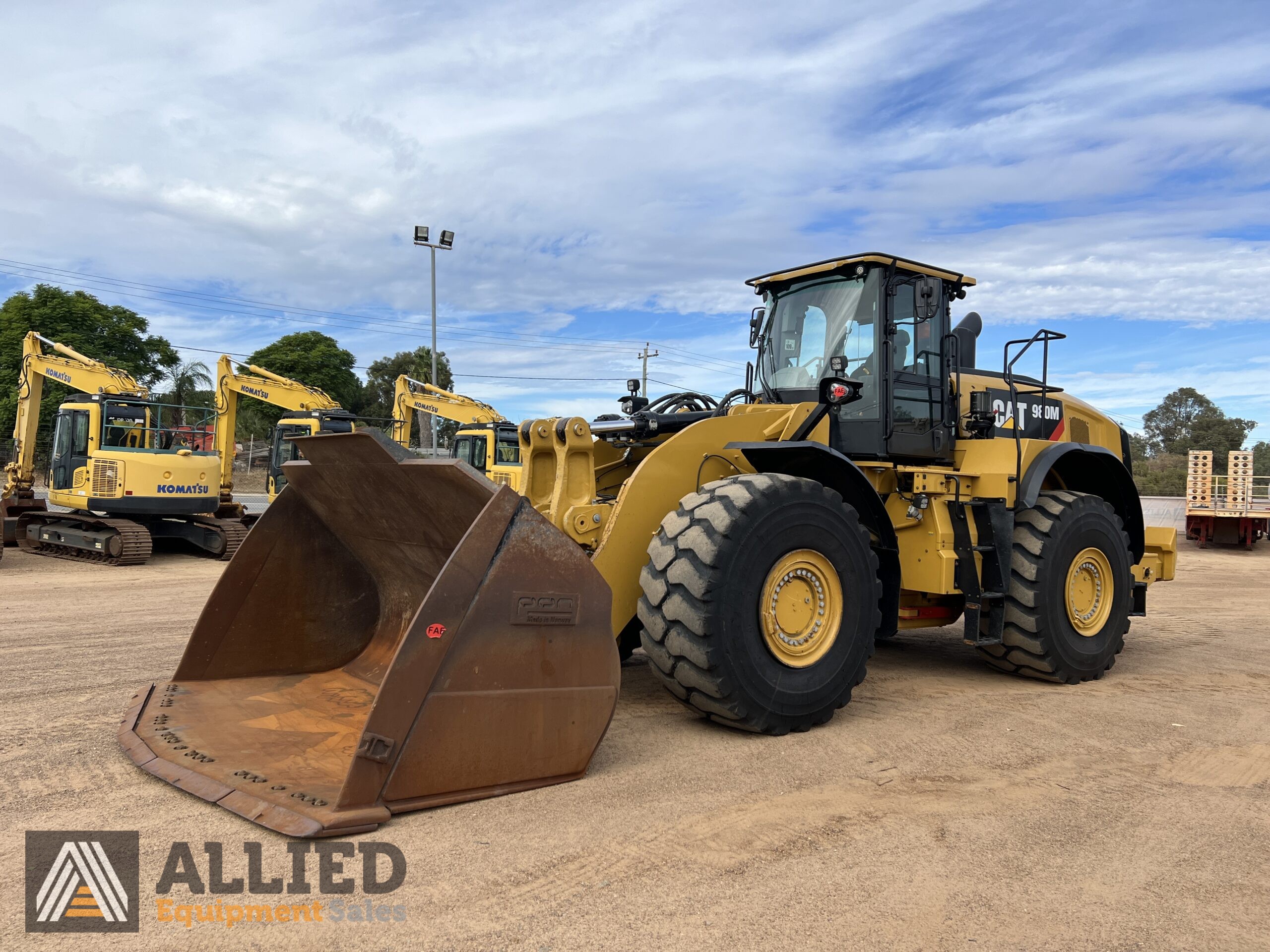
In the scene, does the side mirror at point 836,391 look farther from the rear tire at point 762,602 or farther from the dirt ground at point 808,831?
the dirt ground at point 808,831

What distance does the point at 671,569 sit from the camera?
169 inches

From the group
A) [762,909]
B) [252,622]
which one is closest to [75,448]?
[252,622]

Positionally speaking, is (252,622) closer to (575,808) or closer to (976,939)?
(575,808)

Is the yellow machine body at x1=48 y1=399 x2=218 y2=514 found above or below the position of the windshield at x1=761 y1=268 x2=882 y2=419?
below

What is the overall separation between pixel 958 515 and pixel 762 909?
12.3 feet

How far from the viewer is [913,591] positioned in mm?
6234

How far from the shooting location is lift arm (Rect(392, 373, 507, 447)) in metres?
19.9

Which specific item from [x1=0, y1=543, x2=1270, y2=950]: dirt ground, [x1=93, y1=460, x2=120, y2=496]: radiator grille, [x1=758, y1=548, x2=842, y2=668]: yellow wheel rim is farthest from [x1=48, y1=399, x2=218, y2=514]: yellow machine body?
[x1=758, y1=548, x2=842, y2=668]: yellow wheel rim

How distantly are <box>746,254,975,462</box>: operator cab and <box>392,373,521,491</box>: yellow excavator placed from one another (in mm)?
8754

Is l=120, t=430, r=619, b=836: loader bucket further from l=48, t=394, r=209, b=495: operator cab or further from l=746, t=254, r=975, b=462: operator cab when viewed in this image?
l=48, t=394, r=209, b=495: operator cab

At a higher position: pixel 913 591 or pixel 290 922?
pixel 913 591

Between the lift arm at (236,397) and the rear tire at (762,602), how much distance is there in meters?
14.6

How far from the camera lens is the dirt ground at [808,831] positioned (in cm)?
277

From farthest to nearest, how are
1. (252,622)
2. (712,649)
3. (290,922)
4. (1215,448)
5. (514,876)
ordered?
(1215,448) < (252,622) < (712,649) < (514,876) < (290,922)
